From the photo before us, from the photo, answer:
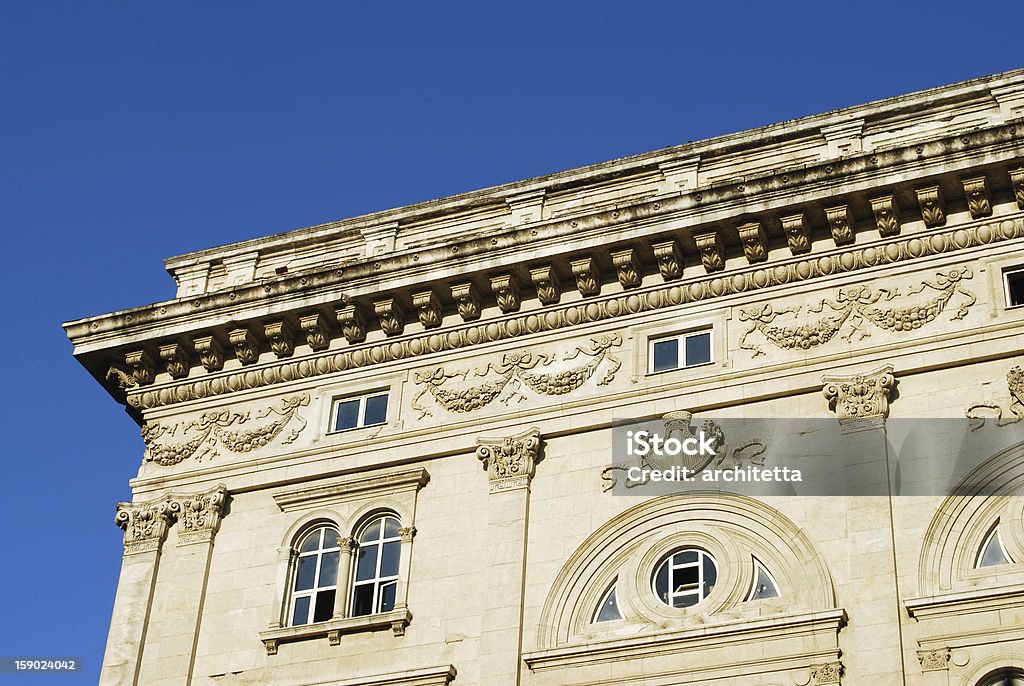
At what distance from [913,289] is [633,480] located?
5456mm

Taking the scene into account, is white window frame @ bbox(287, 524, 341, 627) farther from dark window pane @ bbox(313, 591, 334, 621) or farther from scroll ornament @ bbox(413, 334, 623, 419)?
scroll ornament @ bbox(413, 334, 623, 419)

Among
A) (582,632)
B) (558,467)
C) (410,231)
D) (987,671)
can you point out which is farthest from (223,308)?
(987,671)

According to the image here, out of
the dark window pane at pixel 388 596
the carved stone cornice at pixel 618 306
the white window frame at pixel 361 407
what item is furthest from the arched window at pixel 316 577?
the carved stone cornice at pixel 618 306

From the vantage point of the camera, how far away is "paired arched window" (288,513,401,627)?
29.9 metres

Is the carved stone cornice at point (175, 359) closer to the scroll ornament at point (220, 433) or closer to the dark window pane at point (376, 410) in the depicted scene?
the scroll ornament at point (220, 433)

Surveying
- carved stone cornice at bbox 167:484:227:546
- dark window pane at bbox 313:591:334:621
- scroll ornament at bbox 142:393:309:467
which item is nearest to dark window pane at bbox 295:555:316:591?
dark window pane at bbox 313:591:334:621

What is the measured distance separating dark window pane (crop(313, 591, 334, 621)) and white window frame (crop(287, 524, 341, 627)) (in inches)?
2.1

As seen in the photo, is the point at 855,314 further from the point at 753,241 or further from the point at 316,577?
the point at 316,577

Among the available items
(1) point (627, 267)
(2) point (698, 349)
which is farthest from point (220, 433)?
(2) point (698, 349)

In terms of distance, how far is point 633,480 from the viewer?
29.2 meters

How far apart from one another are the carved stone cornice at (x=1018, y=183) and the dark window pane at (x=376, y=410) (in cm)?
1133

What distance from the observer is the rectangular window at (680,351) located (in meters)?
30.3

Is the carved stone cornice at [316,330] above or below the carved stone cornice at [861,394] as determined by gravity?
above

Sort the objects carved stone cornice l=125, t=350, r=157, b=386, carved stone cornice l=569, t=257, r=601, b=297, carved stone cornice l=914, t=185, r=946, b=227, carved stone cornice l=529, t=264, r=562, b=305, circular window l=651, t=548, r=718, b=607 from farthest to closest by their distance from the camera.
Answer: carved stone cornice l=125, t=350, r=157, b=386, carved stone cornice l=529, t=264, r=562, b=305, carved stone cornice l=569, t=257, r=601, b=297, carved stone cornice l=914, t=185, r=946, b=227, circular window l=651, t=548, r=718, b=607
